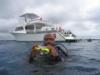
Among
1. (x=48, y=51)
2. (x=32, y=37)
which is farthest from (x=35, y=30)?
(x=48, y=51)

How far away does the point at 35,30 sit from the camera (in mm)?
71125

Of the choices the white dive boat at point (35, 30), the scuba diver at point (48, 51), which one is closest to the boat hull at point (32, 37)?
the white dive boat at point (35, 30)

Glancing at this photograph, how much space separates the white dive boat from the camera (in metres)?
66.2

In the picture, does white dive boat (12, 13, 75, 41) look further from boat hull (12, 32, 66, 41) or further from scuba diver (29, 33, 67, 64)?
scuba diver (29, 33, 67, 64)

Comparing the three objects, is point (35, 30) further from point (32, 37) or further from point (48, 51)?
point (48, 51)

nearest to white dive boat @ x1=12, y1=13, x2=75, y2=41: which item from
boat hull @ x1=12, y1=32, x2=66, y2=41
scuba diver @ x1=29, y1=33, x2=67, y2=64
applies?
boat hull @ x1=12, y1=32, x2=66, y2=41

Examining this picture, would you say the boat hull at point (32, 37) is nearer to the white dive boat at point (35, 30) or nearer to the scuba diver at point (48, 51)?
the white dive boat at point (35, 30)

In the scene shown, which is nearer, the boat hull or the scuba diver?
the scuba diver

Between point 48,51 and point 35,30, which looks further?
point 35,30

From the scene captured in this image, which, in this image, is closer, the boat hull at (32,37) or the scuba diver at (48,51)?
the scuba diver at (48,51)

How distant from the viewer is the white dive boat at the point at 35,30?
2608 inches

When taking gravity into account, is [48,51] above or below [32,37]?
below

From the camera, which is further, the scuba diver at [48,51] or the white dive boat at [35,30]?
the white dive boat at [35,30]

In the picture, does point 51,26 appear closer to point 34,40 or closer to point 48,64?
point 34,40
